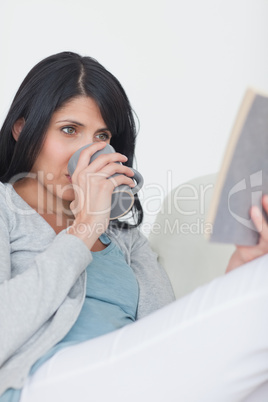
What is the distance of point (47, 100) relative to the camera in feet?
4.64

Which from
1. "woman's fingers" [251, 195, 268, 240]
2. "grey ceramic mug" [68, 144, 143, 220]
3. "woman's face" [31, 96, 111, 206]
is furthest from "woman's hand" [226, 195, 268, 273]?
"woman's face" [31, 96, 111, 206]

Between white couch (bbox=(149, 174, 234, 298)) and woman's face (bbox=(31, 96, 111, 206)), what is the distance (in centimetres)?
37

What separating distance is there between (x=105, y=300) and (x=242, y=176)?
544 mm

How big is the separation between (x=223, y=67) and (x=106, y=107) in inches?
47.2

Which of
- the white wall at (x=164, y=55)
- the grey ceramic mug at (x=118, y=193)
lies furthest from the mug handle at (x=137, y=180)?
the white wall at (x=164, y=55)

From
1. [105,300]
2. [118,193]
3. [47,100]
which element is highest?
[47,100]

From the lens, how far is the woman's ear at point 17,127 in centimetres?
148

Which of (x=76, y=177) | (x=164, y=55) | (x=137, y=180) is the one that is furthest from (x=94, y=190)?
(x=164, y=55)

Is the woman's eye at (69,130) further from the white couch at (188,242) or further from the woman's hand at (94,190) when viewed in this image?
the white couch at (188,242)

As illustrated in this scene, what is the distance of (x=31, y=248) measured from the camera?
130 cm

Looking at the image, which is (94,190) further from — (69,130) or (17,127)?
(17,127)

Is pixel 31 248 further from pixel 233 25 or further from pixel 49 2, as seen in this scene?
pixel 233 25

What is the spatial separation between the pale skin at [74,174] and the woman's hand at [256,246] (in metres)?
0.31

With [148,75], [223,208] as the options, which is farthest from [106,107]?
[148,75]
